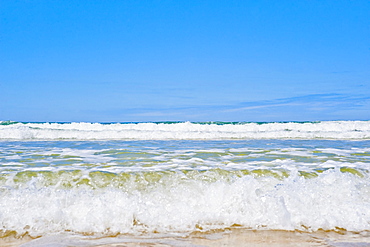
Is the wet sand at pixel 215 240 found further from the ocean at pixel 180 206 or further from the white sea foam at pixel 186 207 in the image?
the white sea foam at pixel 186 207

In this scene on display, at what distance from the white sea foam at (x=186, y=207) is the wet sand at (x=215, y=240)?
0.13 m

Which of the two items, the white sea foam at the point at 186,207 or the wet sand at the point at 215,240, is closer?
the wet sand at the point at 215,240

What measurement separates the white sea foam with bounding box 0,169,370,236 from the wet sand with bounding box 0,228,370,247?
13 centimetres

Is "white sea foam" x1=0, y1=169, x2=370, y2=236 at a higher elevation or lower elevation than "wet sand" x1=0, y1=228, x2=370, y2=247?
higher

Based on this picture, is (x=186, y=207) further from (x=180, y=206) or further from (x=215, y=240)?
(x=215, y=240)

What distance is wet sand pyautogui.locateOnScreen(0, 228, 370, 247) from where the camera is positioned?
2789 millimetres

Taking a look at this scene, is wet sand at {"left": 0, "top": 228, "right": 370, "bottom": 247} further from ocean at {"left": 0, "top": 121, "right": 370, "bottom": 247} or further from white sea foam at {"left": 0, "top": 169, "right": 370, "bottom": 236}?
white sea foam at {"left": 0, "top": 169, "right": 370, "bottom": 236}

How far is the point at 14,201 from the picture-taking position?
3.36m

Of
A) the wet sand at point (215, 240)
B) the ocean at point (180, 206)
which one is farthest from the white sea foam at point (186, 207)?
the wet sand at point (215, 240)

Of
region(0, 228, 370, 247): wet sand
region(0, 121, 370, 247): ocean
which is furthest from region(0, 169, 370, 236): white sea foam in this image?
region(0, 228, 370, 247): wet sand

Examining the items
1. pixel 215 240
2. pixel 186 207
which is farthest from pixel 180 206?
pixel 215 240

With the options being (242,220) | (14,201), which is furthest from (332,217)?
(14,201)

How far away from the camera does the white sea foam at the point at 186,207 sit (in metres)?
3.14

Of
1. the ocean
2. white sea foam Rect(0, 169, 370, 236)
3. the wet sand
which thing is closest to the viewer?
the wet sand
